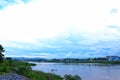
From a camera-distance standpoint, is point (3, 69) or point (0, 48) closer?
point (3, 69)

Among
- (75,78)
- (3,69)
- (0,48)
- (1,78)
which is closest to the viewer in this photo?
(1,78)

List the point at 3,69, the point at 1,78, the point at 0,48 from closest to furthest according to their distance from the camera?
the point at 1,78 < the point at 3,69 < the point at 0,48

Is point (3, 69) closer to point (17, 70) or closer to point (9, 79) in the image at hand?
point (17, 70)

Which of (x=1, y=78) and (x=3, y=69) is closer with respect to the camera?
(x=1, y=78)

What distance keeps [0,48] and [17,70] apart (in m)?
21.0

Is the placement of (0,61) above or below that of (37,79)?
above

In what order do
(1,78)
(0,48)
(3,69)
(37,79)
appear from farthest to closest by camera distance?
(0,48) < (37,79) < (3,69) < (1,78)

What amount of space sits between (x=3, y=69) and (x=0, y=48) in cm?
2531

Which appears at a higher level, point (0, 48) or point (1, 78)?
point (0, 48)

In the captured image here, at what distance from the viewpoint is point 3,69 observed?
33.3 meters

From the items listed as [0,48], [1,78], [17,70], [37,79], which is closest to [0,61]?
[0,48]

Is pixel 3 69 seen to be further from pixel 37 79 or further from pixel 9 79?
pixel 9 79

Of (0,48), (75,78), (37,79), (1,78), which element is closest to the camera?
(1,78)

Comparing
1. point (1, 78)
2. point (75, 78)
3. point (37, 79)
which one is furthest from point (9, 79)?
point (75, 78)
